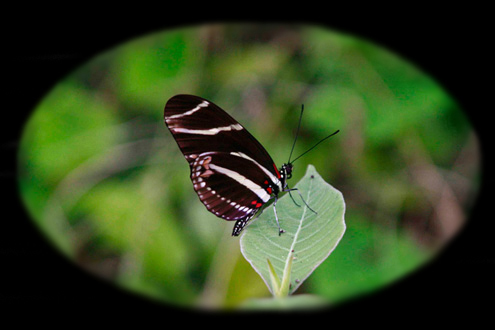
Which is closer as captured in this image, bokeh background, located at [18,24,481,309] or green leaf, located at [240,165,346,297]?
green leaf, located at [240,165,346,297]

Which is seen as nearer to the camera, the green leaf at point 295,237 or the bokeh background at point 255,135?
the green leaf at point 295,237

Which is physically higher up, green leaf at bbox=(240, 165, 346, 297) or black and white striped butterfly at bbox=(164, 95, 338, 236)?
black and white striped butterfly at bbox=(164, 95, 338, 236)

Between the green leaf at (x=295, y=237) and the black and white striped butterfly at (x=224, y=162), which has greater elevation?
→ the black and white striped butterfly at (x=224, y=162)

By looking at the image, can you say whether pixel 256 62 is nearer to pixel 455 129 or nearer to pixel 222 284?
pixel 455 129
